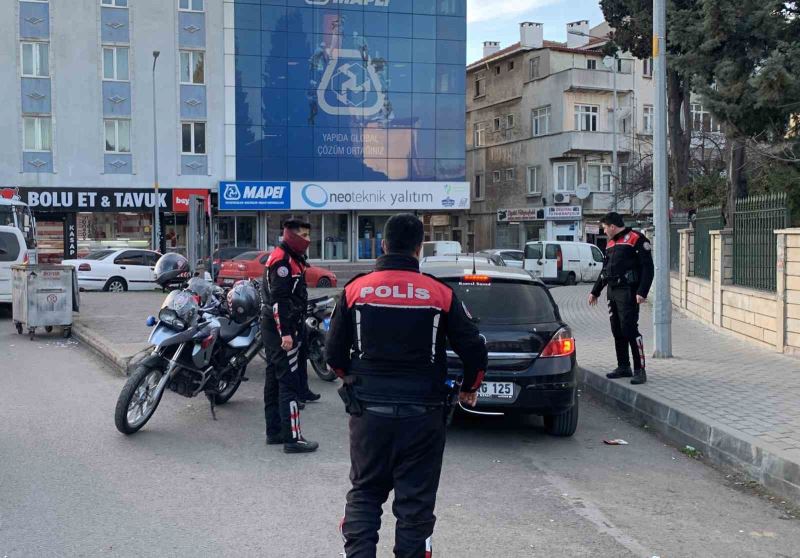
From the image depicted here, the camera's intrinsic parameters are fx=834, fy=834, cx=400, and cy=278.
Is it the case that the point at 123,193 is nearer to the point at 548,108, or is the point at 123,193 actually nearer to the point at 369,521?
the point at 548,108

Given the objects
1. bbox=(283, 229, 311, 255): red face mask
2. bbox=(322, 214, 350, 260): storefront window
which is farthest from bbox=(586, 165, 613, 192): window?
bbox=(283, 229, 311, 255): red face mask

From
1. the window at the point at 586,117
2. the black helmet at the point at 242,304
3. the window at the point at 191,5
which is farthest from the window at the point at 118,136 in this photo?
the black helmet at the point at 242,304

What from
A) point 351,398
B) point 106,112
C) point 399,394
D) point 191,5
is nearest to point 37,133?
point 106,112

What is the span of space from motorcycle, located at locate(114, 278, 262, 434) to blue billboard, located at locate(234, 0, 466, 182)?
32.1 metres

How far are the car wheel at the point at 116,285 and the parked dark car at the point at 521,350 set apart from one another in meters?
21.3

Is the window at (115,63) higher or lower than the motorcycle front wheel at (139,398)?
higher

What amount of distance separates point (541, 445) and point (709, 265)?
912 cm

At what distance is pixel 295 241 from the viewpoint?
279 inches

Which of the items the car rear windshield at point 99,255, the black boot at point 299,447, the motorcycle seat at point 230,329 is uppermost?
the car rear windshield at point 99,255

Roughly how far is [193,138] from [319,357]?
100 ft

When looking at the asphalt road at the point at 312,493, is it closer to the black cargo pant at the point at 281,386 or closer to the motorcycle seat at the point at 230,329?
the black cargo pant at the point at 281,386

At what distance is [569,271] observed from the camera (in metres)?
33.7

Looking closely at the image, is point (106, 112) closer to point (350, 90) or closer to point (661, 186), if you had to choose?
point (350, 90)

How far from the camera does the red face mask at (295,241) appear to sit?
7066 mm
